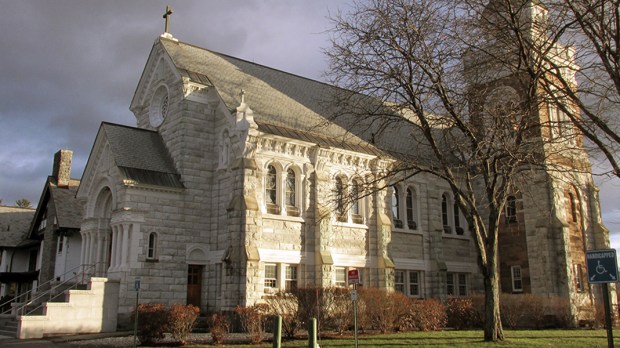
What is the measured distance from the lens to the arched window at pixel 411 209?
32.6m

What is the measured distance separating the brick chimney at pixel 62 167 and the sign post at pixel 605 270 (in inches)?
1384

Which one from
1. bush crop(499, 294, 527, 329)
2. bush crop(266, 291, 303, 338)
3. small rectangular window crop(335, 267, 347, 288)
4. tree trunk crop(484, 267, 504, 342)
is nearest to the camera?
tree trunk crop(484, 267, 504, 342)

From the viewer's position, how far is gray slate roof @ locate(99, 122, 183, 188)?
25.8 m

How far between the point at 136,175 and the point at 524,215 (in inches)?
835

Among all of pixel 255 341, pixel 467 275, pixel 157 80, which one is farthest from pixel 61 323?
pixel 467 275

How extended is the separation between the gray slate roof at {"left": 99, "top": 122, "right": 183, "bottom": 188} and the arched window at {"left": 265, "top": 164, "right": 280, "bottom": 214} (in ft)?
13.2

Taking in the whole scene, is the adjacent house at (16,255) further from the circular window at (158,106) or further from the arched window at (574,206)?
the arched window at (574,206)

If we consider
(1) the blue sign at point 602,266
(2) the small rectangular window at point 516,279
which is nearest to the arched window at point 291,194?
(2) the small rectangular window at point 516,279

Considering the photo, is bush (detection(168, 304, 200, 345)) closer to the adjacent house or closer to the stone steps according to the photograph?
the stone steps

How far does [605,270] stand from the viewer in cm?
978

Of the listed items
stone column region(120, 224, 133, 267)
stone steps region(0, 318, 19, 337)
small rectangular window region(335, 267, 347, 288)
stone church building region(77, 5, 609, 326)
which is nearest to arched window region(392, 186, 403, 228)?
stone church building region(77, 5, 609, 326)

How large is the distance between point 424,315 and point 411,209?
33.3 ft

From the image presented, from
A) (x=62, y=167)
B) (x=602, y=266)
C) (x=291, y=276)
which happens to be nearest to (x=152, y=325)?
(x=291, y=276)

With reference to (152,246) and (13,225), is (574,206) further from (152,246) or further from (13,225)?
(13,225)
